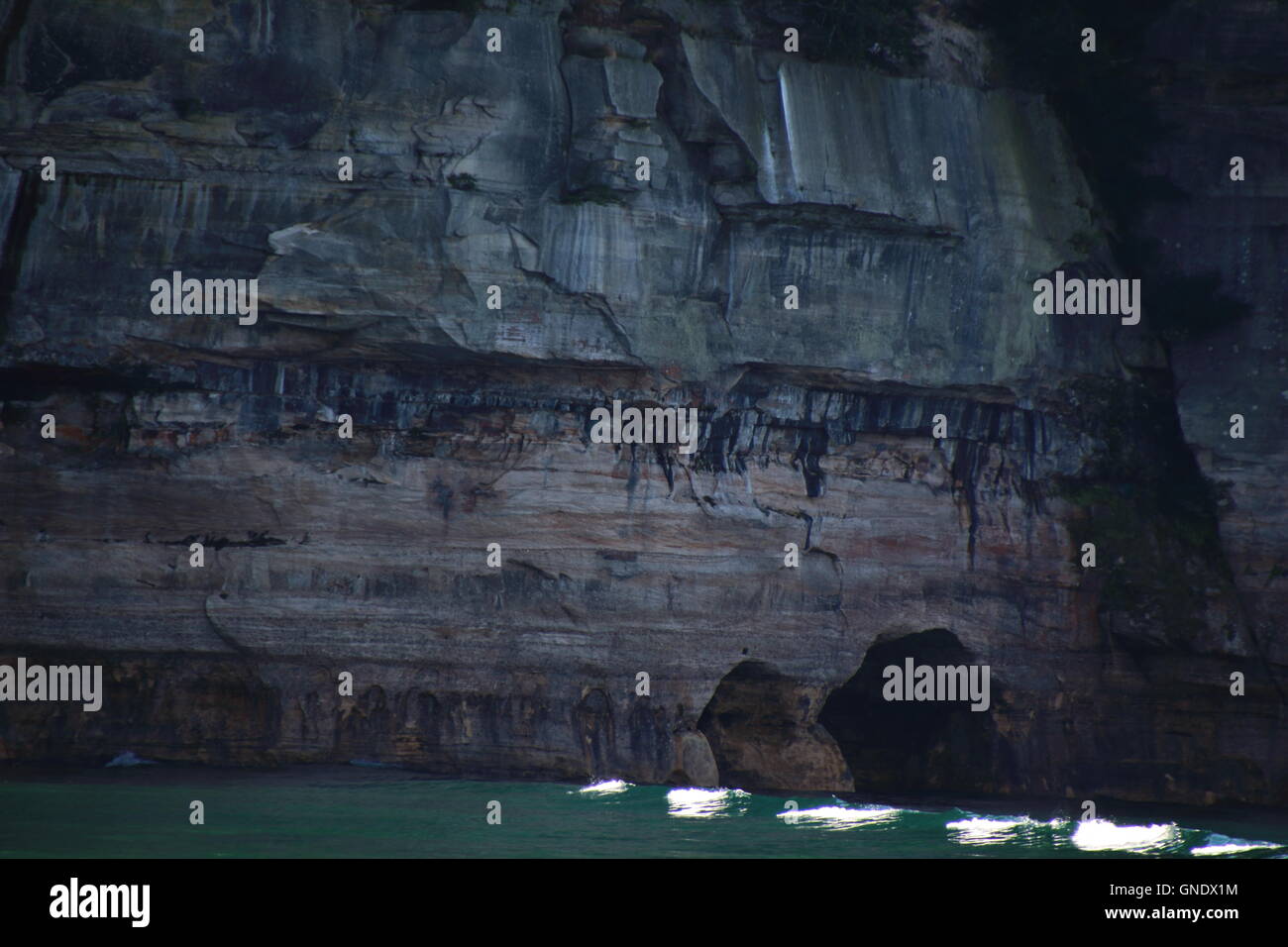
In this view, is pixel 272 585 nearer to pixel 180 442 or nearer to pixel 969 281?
pixel 180 442

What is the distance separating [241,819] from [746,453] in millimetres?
10796

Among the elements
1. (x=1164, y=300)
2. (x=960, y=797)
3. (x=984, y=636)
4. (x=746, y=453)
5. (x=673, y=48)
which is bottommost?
(x=960, y=797)

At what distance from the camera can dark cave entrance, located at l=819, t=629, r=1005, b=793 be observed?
26781 mm

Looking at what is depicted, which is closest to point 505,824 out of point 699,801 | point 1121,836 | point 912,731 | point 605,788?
point 605,788

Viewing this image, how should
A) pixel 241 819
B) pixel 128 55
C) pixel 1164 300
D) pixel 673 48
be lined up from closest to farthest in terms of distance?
pixel 241 819, pixel 128 55, pixel 673 48, pixel 1164 300

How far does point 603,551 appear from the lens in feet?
82.5

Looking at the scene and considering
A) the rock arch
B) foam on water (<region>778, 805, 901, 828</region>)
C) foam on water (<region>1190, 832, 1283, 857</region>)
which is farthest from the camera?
the rock arch

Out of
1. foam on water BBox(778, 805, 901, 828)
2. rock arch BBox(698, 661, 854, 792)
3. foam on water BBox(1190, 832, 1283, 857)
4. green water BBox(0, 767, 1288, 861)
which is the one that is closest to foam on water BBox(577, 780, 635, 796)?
→ green water BBox(0, 767, 1288, 861)

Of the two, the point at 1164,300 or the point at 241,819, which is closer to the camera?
the point at 241,819

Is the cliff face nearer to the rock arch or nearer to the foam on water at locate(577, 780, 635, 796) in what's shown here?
the rock arch

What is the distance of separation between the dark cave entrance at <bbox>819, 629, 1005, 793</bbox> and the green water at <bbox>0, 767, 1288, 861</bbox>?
2.06 metres

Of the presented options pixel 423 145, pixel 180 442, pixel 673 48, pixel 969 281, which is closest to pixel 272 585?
pixel 180 442

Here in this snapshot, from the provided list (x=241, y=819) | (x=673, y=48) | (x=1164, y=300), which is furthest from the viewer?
(x=1164, y=300)

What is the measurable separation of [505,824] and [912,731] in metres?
10.1
